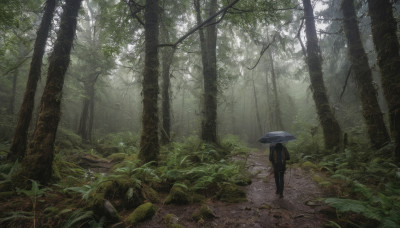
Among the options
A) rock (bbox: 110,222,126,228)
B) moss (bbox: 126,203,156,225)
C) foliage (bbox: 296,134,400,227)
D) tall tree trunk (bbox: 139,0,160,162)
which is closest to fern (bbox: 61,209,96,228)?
rock (bbox: 110,222,126,228)

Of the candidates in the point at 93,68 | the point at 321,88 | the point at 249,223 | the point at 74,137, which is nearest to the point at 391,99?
the point at 321,88

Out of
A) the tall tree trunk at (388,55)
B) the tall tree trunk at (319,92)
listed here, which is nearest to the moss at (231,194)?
the tall tree trunk at (388,55)

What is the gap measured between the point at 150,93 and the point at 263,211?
4.78 meters

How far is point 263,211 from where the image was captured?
3518mm

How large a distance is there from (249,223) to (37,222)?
3.51m

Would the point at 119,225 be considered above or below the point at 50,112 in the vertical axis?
below

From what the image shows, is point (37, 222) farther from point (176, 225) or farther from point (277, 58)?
point (277, 58)

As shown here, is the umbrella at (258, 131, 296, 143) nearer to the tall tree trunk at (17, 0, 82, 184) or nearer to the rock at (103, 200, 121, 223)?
the rock at (103, 200, 121, 223)

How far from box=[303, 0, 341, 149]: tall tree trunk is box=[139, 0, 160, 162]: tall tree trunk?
271 inches

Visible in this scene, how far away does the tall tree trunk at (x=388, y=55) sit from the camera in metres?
4.61

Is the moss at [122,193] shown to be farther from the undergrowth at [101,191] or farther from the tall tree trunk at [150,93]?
the tall tree trunk at [150,93]

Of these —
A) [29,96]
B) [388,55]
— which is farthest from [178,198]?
[29,96]

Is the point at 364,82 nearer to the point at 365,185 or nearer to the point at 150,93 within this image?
the point at 365,185

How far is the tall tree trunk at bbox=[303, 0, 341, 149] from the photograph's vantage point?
8.04 metres
